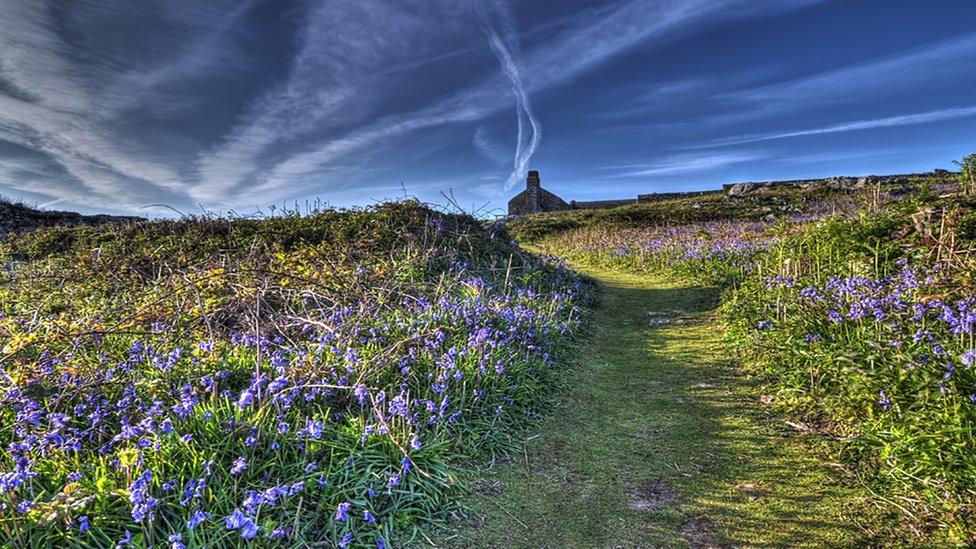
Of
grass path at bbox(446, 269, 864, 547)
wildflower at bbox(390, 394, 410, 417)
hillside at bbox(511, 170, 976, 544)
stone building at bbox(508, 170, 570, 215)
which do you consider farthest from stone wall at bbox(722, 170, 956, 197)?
wildflower at bbox(390, 394, 410, 417)

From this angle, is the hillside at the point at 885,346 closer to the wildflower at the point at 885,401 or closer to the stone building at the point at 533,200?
the wildflower at the point at 885,401

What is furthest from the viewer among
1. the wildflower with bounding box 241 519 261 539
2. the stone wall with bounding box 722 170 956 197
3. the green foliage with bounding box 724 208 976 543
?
the stone wall with bounding box 722 170 956 197

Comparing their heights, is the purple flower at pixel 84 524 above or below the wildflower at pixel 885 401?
below

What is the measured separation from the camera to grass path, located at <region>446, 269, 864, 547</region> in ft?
10.3

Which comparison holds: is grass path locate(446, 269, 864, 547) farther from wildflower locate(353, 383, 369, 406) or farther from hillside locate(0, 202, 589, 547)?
wildflower locate(353, 383, 369, 406)

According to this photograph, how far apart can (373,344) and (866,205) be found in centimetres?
994

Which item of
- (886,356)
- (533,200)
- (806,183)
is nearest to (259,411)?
(886,356)

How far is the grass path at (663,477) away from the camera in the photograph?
10.3ft

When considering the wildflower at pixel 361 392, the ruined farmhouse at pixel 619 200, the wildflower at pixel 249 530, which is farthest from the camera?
the ruined farmhouse at pixel 619 200

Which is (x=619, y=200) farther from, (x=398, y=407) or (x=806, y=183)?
(x=398, y=407)

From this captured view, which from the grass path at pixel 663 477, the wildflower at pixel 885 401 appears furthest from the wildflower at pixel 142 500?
the wildflower at pixel 885 401

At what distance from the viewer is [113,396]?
4082 mm

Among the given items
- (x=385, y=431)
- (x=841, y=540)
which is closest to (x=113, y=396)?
(x=385, y=431)

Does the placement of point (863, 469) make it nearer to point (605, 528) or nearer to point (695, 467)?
point (695, 467)
